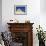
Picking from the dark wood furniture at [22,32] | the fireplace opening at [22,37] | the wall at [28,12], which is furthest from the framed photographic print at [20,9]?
the fireplace opening at [22,37]

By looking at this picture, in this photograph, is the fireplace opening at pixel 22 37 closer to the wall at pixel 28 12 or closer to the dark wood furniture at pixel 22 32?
the dark wood furniture at pixel 22 32

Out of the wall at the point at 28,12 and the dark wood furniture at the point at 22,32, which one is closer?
the dark wood furniture at the point at 22,32

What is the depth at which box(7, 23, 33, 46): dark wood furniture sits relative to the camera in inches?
225

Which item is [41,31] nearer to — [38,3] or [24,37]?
[24,37]

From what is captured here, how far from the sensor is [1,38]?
4.74m

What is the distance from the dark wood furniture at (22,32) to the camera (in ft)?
18.7

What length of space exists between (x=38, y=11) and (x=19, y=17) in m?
0.80

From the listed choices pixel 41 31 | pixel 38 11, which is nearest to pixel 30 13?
pixel 38 11

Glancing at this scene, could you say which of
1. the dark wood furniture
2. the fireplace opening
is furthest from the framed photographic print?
the fireplace opening

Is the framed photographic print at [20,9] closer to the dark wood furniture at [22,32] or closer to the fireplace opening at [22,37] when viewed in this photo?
the dark wood furniture at [22,32]

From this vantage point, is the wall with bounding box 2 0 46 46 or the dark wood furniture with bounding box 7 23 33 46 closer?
the dark wood furniture with bounding box 7 23 33 46

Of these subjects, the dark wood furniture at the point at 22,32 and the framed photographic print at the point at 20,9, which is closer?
the dark wood furniture at the point at 22,32

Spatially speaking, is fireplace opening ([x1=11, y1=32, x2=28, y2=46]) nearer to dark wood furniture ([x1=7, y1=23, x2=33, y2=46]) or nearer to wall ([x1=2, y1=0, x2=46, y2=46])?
dark wood furniture ([x1=7, y1=23, x2=33, y2=46])

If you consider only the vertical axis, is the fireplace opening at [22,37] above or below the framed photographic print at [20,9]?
below
